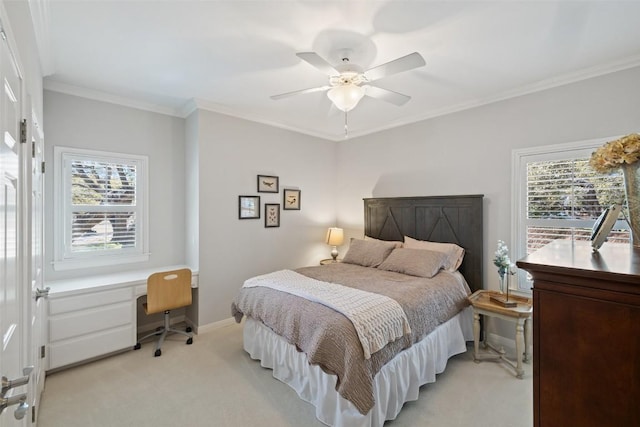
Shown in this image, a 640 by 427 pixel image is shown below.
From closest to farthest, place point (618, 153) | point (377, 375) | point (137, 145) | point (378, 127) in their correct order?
1. point (618, 153)
2. point (377, 375)
3. point (137, 145)
4. point (378, 127)

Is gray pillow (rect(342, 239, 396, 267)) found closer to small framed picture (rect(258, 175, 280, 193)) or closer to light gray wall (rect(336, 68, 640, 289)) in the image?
light gray wall (rect(336, 68, 640, 289))

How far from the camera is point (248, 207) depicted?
380 centimetres

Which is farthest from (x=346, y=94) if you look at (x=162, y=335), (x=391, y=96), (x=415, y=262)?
(x=162, y=335)

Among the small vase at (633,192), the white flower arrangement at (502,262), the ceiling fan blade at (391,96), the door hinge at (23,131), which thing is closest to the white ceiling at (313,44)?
the ceiling fan blade at (391,96)

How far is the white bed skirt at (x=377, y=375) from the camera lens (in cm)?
185

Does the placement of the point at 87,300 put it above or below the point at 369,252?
below

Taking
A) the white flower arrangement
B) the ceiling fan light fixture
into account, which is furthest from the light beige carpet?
the ceiling fan light fixture

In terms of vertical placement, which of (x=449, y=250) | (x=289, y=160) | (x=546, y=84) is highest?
(x=546, y=84)

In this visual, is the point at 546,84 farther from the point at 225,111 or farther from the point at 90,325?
the point at 90,325

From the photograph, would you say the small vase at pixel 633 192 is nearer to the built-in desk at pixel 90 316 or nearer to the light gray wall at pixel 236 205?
the light gray wall at pixel 236 205

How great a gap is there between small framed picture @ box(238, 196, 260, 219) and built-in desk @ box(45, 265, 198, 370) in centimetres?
130

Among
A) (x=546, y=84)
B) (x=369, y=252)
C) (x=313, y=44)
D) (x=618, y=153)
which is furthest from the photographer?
(x=369, y=252)

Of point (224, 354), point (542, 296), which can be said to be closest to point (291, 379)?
point (224, 354)

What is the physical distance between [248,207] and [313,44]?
221 centimetres
